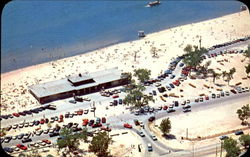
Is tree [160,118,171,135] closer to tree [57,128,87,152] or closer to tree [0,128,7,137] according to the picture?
tree [57,128,87,152]

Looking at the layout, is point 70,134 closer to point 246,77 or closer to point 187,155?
point 187,155

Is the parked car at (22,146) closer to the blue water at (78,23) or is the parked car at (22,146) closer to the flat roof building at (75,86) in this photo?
the flat roof building at (75,86)

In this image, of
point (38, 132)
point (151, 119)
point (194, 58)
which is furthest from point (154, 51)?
point (38, 132)

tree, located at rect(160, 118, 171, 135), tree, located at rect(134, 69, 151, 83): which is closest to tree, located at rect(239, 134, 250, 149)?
tree, located at rect(160, 118, 171, 135)

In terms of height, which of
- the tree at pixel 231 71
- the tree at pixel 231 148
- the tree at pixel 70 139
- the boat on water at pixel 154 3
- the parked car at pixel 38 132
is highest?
the boat on water at pixel 154 3

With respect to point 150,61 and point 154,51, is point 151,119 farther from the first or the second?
point 154,51

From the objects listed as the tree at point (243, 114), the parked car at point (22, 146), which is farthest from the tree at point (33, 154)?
the tree at point (243, 114)
